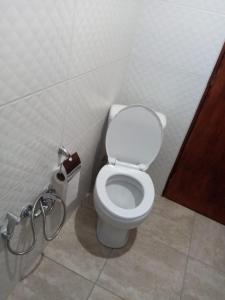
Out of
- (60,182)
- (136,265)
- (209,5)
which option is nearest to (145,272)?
(136,265)

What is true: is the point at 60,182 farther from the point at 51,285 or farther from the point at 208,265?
the point at 208,265

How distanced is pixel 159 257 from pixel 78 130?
96 centimetres

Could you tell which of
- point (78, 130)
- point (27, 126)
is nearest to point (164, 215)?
point (78, 130)

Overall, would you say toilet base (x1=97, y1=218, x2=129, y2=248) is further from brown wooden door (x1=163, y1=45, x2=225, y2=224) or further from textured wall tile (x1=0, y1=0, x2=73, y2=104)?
textured wall tile (x1=0, y1=0, x2=73, y2=104)

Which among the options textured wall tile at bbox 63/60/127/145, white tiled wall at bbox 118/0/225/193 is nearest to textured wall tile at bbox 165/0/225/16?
white tiled wall at bbox 118/0/225/193

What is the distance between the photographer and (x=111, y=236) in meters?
1.57

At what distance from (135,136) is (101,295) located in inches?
35.8

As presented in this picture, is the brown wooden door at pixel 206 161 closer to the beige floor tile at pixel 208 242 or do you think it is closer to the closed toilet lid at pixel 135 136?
the beige floor tile at pixel 208 242

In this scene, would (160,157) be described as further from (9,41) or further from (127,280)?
(9,41)

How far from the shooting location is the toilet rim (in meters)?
1.32

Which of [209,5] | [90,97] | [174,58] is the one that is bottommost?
[90,97]

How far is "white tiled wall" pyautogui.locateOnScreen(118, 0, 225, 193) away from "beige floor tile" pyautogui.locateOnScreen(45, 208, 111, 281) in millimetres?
773

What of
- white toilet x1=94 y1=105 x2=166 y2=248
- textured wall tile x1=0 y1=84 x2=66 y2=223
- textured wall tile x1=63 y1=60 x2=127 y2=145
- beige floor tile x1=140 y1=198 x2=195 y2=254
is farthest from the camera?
beige floor tile x1=140 y1=198 x2=195 y2=254

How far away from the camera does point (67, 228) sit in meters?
1.67
